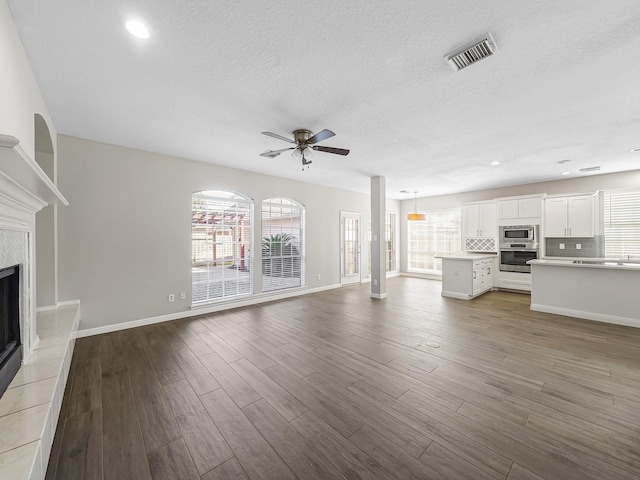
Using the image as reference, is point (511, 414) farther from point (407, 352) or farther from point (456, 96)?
point (456, 96)

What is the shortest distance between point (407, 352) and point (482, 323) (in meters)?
1.86

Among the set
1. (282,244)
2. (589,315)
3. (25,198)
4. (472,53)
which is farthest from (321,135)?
(589,315)

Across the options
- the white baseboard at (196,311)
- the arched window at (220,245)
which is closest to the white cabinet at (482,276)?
the white baseboard at (196,311)

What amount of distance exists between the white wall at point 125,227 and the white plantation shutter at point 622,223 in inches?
323

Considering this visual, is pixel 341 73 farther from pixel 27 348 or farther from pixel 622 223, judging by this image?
pixel 622 223

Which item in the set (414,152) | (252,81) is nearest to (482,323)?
(414,152)

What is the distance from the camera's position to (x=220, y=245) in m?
5.11

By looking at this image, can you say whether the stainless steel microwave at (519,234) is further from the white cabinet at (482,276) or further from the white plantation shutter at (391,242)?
the white plantation shutter at (391,242)

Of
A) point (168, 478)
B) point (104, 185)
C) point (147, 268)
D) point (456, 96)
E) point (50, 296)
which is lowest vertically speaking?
point (168, 478)

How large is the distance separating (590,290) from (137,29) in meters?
6.73

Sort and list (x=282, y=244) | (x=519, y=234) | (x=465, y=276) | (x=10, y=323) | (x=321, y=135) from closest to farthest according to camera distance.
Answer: (x=10, y=323), (x=321, y=135), (x=465, y=276), (x=282, y=244), (x=519, y=234)

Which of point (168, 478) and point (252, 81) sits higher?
point (252, 81)

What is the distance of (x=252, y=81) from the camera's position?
2389 mm

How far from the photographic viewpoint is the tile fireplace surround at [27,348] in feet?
4.12
